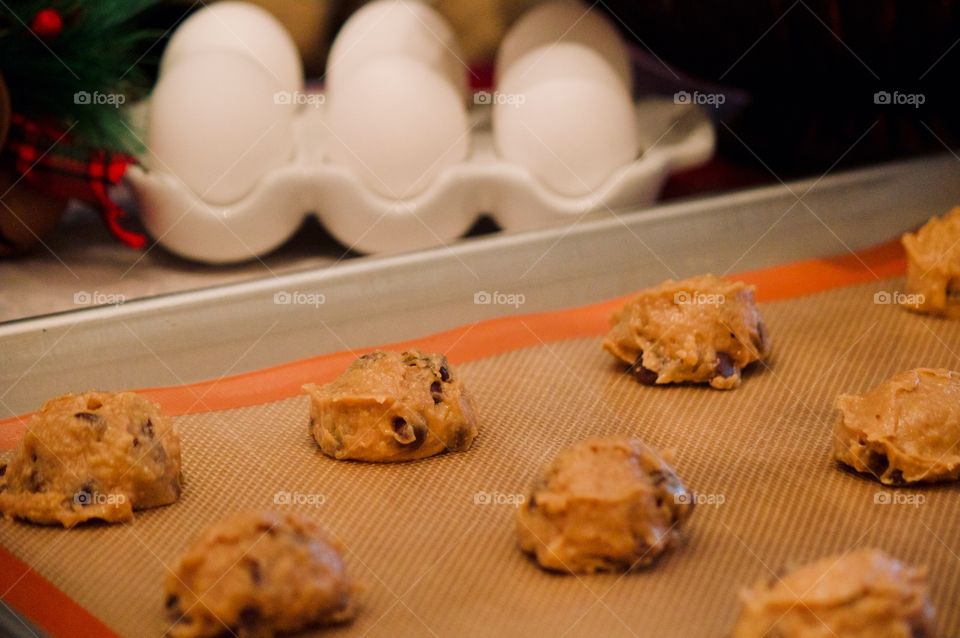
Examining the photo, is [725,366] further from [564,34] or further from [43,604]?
[43,604]

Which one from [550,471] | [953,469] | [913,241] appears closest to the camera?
[550,471]

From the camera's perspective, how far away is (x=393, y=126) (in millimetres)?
2389

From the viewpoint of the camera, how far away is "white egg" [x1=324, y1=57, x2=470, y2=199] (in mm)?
2396

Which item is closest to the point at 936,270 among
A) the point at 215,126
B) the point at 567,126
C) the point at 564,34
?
the point at 567,126

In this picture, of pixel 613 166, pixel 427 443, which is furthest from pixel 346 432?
pixel 613 166

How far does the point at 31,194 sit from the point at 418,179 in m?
0.86

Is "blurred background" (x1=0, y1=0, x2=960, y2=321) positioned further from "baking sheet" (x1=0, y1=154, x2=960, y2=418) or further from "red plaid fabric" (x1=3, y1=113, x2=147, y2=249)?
"baking sheet" (x1=0, y1=154, x2=960, y2=418)

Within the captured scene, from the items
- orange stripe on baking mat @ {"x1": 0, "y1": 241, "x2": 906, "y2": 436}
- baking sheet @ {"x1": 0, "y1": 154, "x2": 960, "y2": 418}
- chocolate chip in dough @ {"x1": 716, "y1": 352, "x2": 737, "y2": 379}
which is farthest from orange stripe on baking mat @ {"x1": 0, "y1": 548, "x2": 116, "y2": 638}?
chocolate chip in dough @ {"x1": 716, "y1": 352, "x2": 737, "y2": 379}

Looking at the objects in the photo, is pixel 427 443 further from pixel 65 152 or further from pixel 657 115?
pixel 657 115

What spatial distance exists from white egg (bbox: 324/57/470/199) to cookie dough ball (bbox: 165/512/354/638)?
1174 mm

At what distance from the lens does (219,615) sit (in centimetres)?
133

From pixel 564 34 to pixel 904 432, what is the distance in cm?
132

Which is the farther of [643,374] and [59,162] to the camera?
[59,162]

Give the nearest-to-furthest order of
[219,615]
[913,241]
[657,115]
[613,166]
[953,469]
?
[219,615], [953,469], [913,241], [613,166], [657,115]
